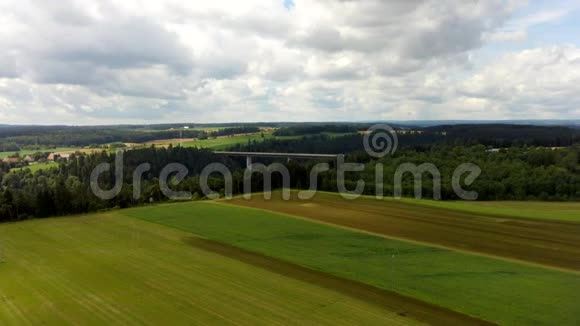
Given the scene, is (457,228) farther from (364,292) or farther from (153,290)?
(153,290)

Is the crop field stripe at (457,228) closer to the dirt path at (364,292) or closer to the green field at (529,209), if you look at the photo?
the green field at (529,209)

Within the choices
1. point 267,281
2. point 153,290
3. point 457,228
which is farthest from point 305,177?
point 153,290

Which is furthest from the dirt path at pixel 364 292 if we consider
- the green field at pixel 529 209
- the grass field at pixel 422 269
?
the green field at pixel 529 209

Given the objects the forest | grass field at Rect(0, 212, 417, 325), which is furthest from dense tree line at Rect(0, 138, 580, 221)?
grass field at Rect(0, 212, 417, 325)

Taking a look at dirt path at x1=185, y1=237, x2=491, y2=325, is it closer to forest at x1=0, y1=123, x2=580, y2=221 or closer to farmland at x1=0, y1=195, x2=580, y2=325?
farmland at x1=0, y1=195, x2=580, y2=325

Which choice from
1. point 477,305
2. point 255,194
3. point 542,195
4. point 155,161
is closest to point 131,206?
point 255,194

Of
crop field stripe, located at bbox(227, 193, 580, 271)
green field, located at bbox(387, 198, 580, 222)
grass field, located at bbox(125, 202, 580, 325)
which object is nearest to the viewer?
grass field, located at bbox(125, 202, 580, 325)

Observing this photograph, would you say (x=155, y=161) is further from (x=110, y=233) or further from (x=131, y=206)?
(x=110, y=233)
